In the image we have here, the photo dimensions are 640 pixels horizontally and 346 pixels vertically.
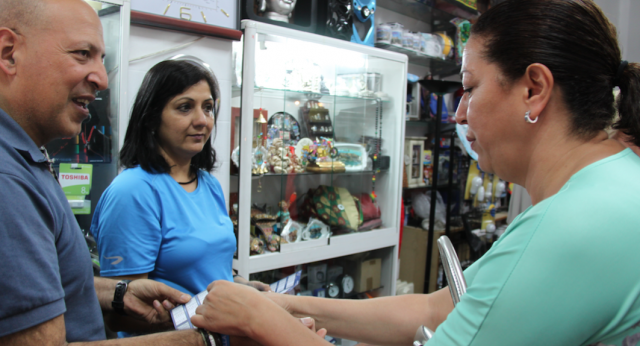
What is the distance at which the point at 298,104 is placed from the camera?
9.34 feet

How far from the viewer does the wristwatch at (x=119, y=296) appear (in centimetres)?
118

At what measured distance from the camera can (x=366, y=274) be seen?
10.3 feet

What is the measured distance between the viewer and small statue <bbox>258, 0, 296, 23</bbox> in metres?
2.49

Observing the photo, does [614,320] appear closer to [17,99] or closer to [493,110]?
[493,110]

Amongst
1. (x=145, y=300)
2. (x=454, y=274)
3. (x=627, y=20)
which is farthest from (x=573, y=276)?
(x=627, y=20)

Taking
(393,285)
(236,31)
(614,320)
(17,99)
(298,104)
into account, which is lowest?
(393,285)

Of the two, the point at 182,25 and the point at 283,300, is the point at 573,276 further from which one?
the point at 182,25

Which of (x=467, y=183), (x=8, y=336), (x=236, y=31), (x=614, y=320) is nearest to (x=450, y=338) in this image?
(x=614, y=320)

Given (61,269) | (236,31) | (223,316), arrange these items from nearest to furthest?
(61,269)
(223,316)
(236,31)

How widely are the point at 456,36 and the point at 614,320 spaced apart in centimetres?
364

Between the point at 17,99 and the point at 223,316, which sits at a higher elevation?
the point at 17,99

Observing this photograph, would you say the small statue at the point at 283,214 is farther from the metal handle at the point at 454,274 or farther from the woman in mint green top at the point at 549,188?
the metal handle at the point at 454,274

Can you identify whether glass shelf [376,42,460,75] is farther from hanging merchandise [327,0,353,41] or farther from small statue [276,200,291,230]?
small statue [276,200,291,230]

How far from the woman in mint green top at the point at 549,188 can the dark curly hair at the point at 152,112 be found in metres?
0.61
